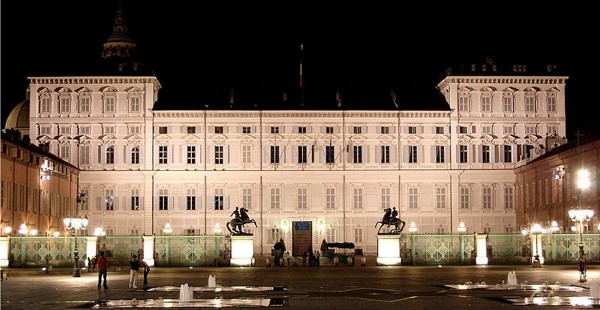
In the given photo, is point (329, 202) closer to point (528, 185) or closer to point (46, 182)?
point (528, 185)

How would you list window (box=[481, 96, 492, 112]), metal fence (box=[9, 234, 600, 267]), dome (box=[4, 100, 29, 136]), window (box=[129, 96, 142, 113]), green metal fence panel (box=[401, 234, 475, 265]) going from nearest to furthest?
metal fence (box=[9, 234, 600, 267]) < green metal fence panel (box=[401, 234, 475, 265]) < window (box=[129, 96, 142, 113]) < window (box=[481, 96, 492, 112]) < dome (box=[4, 100, 29, 136])

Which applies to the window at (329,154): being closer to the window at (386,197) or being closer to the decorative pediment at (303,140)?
the decorative pediment at (303,140)

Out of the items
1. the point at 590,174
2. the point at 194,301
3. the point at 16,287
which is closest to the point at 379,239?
the point at 590,174

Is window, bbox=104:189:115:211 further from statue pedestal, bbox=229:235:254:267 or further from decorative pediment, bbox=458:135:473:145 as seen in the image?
statue pedestal, bbox=229:235:254:267

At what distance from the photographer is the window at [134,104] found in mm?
88562

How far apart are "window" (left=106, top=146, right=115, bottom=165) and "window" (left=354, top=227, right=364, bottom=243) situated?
2141 centimetres

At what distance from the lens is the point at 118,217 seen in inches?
3474

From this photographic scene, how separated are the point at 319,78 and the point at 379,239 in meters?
39.9

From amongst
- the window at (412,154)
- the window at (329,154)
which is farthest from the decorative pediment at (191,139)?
the window at (412,154)

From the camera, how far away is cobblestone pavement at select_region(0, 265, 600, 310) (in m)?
28.1

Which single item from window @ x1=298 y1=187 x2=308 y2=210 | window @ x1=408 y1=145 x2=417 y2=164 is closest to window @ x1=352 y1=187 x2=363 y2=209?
window @ x1=298 y1=187 x2=308 y2=210

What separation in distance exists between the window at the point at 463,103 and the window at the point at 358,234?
13406 millimetres

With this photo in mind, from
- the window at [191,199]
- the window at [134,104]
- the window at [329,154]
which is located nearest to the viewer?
the window at [134,104]

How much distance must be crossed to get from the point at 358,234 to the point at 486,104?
15794 mm
